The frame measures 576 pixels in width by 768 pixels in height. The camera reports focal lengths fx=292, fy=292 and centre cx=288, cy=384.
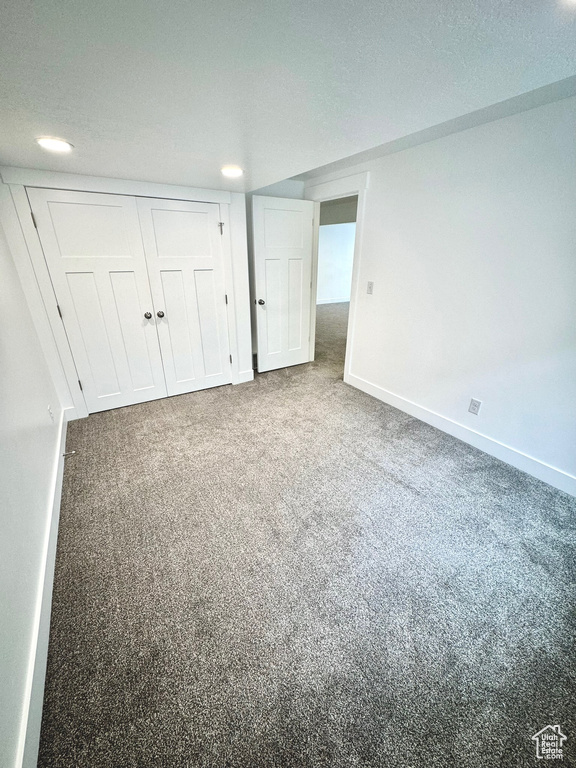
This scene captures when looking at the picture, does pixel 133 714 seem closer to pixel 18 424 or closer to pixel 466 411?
pixel 18 424

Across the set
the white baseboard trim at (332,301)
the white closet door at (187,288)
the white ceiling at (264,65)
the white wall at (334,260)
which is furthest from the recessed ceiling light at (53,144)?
the white baseboard trim at (332,301)

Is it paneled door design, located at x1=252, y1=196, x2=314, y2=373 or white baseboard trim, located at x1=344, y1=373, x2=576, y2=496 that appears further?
paneled door design, located at x1=252, y1=196, x2=314, y2=373

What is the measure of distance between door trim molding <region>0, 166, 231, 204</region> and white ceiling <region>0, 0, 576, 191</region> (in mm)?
751

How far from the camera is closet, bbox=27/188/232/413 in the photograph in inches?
93.4

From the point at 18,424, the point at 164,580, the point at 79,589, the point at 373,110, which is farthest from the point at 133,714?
the point at 373,110

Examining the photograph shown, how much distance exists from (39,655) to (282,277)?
3449 mm

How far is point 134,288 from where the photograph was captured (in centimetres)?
270

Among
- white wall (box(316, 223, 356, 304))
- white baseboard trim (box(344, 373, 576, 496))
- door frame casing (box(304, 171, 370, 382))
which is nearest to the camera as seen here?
white baseboard trim (box(344, 373, 576, 496))

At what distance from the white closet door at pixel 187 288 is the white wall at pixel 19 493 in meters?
1.03

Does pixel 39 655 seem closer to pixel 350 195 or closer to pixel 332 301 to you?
pixel 350 195

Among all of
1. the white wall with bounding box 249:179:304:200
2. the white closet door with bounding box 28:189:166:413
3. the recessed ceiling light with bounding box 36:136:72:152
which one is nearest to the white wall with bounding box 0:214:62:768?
the white closet door with bounding box 28:189:166:413

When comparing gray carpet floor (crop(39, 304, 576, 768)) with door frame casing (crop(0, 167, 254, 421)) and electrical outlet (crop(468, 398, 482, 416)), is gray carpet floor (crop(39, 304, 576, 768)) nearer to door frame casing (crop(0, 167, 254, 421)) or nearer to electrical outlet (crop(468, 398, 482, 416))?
electrical outlet (crop(468, 398, 482, 416))

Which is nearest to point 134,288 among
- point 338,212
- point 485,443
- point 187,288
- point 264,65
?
point 187,288

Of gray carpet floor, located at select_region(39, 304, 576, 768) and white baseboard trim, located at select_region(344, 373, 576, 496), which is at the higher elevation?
white baseboard trim, located at select_region(344, 373, 576, 496)
